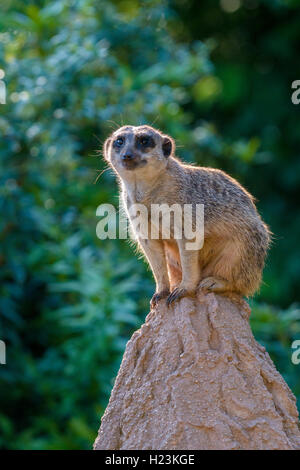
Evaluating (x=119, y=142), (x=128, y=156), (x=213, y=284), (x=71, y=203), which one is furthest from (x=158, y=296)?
(x=71, y=203)

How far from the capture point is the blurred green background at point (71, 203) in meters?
7.29

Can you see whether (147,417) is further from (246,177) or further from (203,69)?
(246,177)

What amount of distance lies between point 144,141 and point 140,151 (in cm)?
7

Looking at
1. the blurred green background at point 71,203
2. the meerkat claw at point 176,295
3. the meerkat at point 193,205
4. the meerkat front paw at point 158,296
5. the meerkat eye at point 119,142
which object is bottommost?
the meerkat claw at point 176,295

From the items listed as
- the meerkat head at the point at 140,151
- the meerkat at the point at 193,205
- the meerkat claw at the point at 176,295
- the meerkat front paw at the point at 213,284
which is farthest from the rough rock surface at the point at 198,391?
the meerkat head at the point at 140,151

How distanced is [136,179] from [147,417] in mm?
1489

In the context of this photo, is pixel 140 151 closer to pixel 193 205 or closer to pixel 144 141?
pixel 144 141

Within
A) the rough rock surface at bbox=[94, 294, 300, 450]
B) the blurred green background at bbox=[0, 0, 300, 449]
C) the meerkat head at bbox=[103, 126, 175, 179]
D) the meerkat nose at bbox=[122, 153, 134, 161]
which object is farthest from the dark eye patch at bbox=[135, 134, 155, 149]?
the blurred green background at bbox=[0, 0, 300, 449]

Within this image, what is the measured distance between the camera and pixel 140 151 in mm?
4715

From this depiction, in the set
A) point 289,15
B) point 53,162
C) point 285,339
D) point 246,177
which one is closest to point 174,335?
point 285,339

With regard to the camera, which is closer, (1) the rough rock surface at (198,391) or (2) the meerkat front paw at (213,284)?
(1) the rough rock surface at (198,391)

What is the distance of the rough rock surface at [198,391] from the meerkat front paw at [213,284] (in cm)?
23

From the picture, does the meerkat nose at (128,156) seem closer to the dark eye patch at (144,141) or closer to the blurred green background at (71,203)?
the dark eye patch at (144,141)

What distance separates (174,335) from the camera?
4164 millimetres
